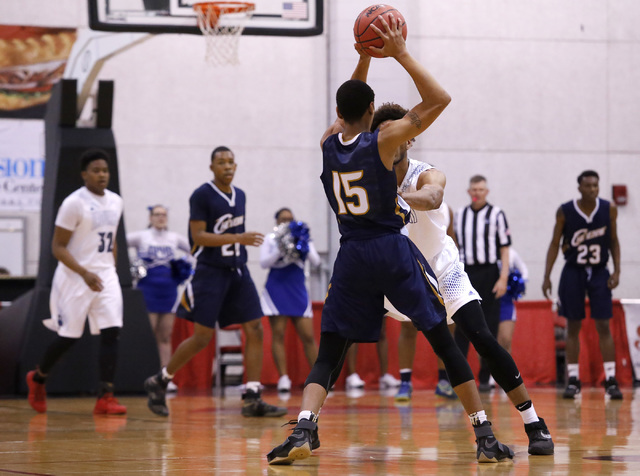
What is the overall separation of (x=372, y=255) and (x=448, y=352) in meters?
0.66

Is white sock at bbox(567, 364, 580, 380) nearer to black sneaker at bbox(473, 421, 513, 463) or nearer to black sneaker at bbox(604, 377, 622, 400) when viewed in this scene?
black sneaker at bbox(604, 377, 622, 400)

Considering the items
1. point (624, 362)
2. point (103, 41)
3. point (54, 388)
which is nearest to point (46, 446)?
point (54, 388)

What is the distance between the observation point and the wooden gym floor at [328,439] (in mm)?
5332

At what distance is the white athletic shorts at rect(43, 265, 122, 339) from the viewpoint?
9203 mm

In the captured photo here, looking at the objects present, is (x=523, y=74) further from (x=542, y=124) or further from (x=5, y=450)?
(x=5, y=450)

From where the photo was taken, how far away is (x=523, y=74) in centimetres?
1803

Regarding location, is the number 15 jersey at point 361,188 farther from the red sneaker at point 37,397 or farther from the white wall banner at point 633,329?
the white wall banner at point 633,329


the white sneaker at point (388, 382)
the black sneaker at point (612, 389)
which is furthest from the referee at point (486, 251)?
the white sneaker at point (388, 382)

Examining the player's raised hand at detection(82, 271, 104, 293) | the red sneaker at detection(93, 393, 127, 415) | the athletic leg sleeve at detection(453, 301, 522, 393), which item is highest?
the player's raised hand at detection(82, 271, 104, 293)

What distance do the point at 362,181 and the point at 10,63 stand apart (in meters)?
11.9

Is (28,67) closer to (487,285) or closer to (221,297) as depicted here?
(487,285)

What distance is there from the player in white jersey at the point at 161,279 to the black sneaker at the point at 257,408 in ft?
16.0

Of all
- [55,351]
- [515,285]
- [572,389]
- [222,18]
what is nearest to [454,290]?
[55,351]

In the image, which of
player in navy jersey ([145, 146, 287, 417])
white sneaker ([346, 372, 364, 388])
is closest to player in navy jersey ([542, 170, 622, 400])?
white sneaker ([346, 372, 364, 388])
